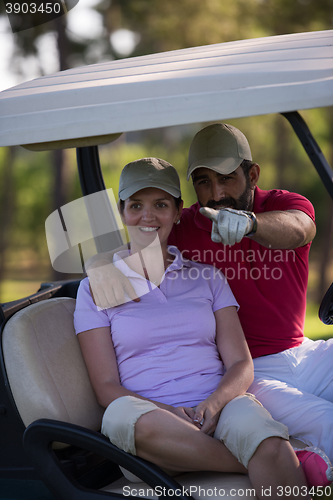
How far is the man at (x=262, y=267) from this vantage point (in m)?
2.11

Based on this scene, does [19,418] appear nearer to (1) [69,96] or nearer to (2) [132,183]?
(2) [132,183]

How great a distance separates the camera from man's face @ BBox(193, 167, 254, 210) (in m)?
2.17

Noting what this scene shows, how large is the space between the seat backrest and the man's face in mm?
814

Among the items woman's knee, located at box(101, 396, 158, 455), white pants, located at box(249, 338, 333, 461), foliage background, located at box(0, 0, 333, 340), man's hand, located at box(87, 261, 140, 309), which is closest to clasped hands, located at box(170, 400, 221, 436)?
woman's knee, located at box(101, 396, 158, 455)

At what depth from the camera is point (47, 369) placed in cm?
185

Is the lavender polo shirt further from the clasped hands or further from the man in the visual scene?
the man

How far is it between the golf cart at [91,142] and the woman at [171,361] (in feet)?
0.31

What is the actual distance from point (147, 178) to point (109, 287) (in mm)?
459

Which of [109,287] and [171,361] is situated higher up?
[109,287]

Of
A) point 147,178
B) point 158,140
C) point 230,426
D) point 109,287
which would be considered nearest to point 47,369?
point 109,287

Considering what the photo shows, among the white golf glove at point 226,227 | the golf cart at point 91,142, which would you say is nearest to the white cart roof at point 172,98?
the golf cart at point 91,142

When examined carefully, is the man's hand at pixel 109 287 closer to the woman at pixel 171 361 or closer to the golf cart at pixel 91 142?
the woman at pixel 171 361

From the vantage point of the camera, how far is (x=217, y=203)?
7.12 ft

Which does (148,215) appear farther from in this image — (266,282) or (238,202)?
(266,282)
